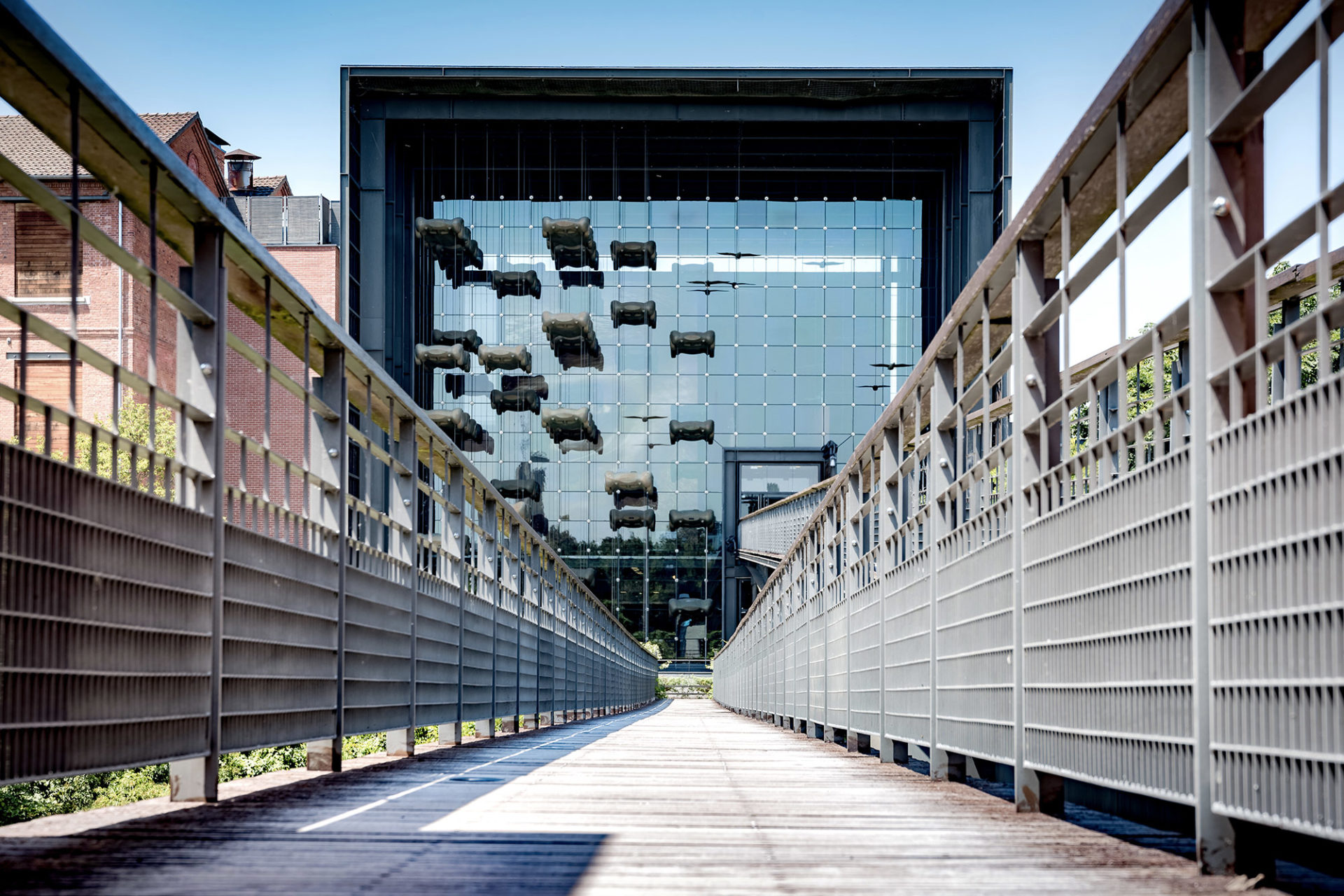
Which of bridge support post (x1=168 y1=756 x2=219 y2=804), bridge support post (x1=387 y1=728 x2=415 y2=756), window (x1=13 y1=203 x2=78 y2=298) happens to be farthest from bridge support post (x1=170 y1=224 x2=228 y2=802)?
window (x1=13 y1=203 x2=78 y2=298)

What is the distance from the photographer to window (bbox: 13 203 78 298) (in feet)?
152

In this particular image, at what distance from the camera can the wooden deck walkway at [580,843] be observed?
15.6 ft

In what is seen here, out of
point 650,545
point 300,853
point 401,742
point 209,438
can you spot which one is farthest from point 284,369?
point 300,853

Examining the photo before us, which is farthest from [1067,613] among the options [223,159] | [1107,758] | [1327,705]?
[223,159]

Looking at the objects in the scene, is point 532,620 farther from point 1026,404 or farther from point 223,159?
point 223,159

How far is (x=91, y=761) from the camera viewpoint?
6312 millimetres

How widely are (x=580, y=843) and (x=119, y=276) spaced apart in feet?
156

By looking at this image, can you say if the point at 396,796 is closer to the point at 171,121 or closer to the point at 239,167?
the point at 171,121

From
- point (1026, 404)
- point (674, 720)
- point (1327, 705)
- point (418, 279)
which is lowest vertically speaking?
point (674, 720)

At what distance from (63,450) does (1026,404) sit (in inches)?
1691

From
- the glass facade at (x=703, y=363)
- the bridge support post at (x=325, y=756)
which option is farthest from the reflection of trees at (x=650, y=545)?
the bridge support post at (x=325, y=756)

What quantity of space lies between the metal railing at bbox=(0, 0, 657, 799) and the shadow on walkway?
36cm

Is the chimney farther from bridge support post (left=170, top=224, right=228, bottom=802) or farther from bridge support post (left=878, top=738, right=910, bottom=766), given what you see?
bridge support post (left=170, top=224, right=228, bottom=802)

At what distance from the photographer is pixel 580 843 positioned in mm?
5801
